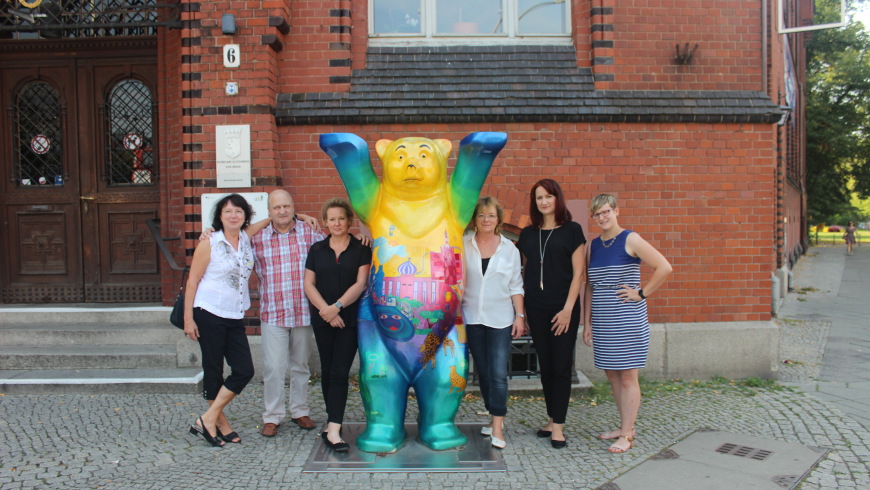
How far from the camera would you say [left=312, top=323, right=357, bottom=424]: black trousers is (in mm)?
4168

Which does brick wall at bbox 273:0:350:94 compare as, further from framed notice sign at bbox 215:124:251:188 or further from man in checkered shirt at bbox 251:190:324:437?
man in checkered shirt at bbox 251:190:324:437

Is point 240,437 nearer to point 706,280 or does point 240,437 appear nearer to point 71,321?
point 71,321

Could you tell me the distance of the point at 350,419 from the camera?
481cm

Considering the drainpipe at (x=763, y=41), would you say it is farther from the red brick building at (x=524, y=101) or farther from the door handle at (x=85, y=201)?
the door handle at (x=85, y=201)

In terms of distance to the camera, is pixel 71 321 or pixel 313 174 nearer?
pixel 313 174

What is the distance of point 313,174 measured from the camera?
19.4 ft

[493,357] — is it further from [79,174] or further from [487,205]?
[79,174]

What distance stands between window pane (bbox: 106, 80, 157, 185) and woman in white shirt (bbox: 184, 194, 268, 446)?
10.3 feet

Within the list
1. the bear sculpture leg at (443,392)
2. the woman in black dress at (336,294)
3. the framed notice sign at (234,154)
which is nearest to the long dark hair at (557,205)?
the bear sculpture leg at (443,392)

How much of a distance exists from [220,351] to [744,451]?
11.4 ft

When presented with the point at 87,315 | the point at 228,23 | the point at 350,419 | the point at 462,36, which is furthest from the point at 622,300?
the point at 87,315

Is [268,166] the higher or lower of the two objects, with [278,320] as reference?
higher

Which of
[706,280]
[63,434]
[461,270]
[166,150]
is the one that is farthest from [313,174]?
[706,280]

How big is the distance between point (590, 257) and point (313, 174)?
111 inches
